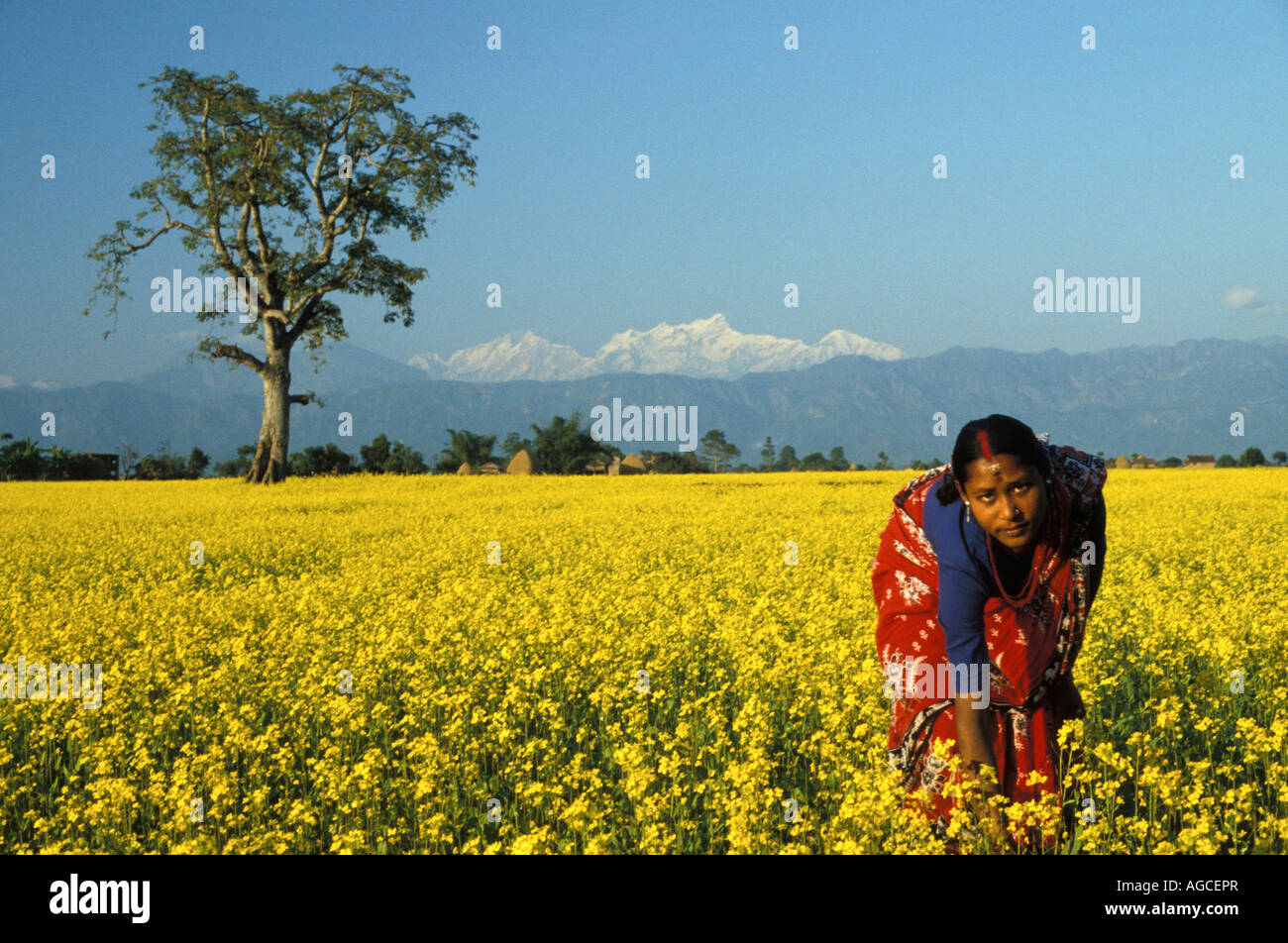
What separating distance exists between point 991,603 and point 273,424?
3087 cm

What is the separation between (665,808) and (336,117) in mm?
30507

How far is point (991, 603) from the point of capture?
3723 mm

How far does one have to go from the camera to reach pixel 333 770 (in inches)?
157

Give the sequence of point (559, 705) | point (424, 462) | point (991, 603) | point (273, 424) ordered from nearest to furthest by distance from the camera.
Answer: point (991, 603), point (559, 705), point (273, 424), point (424, 462)

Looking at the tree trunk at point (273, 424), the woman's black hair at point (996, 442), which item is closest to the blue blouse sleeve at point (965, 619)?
the woman's black hair at point (996, 442)

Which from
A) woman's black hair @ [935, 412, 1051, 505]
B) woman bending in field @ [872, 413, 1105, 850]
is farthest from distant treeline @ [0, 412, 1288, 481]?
woman's black hair @ [935, 412, 1051, 505]

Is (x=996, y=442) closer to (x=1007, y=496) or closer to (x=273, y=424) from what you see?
(x=1007, y=496)

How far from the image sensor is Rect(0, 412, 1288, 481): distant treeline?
42062 millimetres

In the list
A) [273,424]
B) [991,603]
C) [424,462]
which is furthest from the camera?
[424,462]

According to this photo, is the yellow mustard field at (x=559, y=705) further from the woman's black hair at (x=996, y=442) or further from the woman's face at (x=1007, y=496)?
the woman's black hair at (x=996, y=442)

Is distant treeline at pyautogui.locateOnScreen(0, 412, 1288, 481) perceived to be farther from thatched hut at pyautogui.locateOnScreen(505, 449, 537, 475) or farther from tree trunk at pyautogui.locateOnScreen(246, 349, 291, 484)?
tree trunk at pyautogui.locateOnScreen(246, 349, 291, 484)

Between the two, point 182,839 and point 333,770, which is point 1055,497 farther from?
point 182,839

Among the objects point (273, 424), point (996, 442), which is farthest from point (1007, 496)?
point (273, 424)
